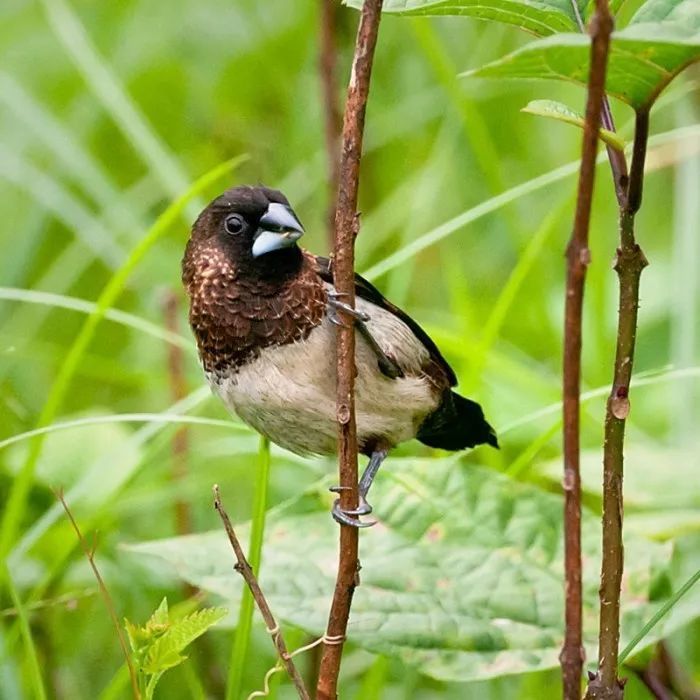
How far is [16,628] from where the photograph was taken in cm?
204

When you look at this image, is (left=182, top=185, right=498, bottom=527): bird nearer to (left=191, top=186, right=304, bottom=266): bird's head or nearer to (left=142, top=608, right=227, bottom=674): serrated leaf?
(left=191, top=186, right=304, bottom=266): bird's head

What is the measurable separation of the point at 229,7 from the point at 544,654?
3.18 m

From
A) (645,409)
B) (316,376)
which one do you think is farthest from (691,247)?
(316,376)

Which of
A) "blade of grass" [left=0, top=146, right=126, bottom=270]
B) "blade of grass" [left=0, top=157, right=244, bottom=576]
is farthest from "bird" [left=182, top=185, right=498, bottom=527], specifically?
"blade of grass" [left=0, top=146, right=126, bottom=270]

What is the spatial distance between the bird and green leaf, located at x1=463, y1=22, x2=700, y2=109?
591 millimetres

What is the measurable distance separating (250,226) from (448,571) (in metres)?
0.56

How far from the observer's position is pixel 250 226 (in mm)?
1778

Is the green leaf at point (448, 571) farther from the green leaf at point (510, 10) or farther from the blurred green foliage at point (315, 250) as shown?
the green leaf at point (510, 10)

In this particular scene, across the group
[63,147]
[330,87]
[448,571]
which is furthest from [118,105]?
[448,571]

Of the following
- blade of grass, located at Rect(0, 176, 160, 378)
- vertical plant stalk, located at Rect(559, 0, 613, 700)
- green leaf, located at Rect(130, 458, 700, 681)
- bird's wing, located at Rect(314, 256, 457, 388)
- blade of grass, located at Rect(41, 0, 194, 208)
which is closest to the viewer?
vertical plant stalk, located at Rect(559, 0, 613, 700)

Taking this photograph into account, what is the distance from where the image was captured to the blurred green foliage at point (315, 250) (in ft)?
6.79

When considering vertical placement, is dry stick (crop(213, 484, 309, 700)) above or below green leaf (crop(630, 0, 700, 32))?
below

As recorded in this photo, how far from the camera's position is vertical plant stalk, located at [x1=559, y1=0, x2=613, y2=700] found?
926 millimetres

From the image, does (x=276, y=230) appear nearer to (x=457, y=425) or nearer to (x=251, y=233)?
(x=251, y=233)
